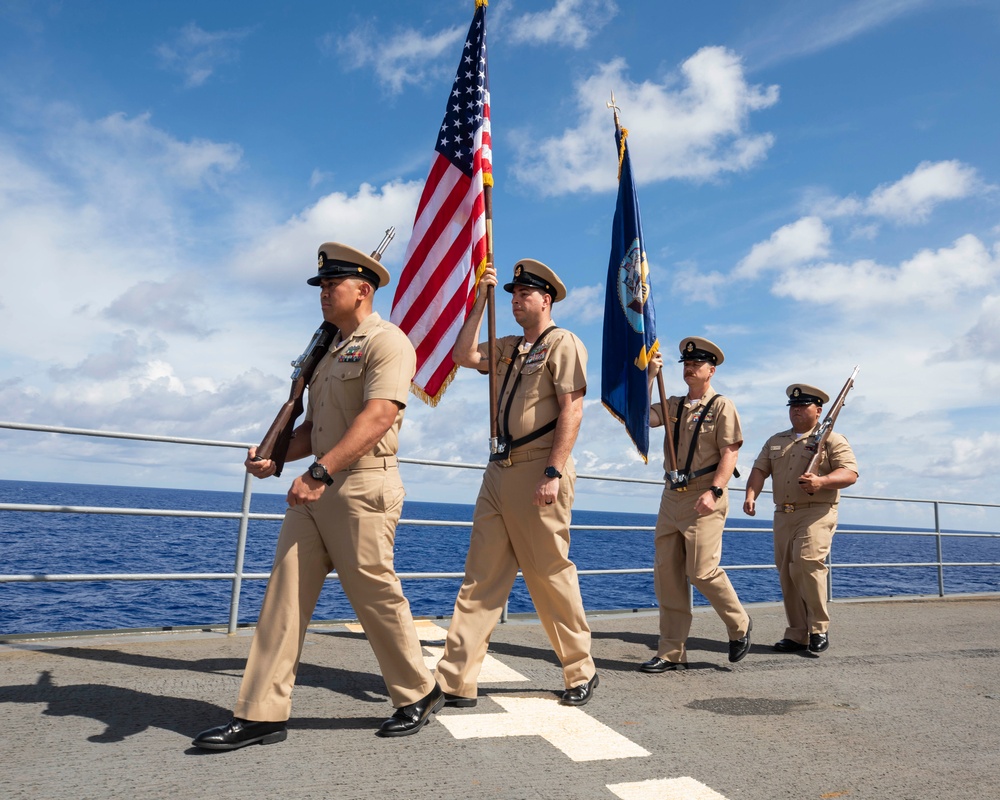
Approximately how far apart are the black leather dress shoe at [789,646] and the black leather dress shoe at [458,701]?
291 cm

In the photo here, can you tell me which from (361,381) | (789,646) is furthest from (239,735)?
(789,646)

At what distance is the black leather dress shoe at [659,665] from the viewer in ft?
16.0

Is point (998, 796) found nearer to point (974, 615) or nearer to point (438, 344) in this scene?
point (438, 344)

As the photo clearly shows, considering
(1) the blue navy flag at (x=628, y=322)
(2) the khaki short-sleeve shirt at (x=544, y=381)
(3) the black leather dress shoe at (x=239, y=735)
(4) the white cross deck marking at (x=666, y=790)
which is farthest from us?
(1) the blue navy flag at (x=628, y=322)

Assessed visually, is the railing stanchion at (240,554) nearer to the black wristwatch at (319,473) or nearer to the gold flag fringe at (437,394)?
the gold flag fringe at (437,394)

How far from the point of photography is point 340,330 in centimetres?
367

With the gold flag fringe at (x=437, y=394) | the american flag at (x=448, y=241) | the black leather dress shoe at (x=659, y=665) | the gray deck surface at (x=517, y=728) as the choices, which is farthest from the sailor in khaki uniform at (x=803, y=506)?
the american flag at (x=448, y=241)

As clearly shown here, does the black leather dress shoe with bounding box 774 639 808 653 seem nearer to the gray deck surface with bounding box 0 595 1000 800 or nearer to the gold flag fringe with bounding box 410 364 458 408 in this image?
the gray deck surface with bounding box 0 595 1000 800

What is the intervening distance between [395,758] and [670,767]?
3.40ft

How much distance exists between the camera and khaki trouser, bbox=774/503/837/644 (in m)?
5.75

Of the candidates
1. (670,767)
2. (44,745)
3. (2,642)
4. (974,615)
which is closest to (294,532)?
(44,745)

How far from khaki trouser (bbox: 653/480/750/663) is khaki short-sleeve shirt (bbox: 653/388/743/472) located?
18cm

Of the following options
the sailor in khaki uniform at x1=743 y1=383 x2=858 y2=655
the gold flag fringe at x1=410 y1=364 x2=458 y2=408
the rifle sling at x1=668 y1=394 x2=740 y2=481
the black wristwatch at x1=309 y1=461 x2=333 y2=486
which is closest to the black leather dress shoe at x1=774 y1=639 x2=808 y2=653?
the sailor in khaki uniform at x1=743 y1=383 x2=858 y2=655

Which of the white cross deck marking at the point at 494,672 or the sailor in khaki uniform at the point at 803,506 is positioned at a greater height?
the sailor in khaki uniform at the point at 803,506
